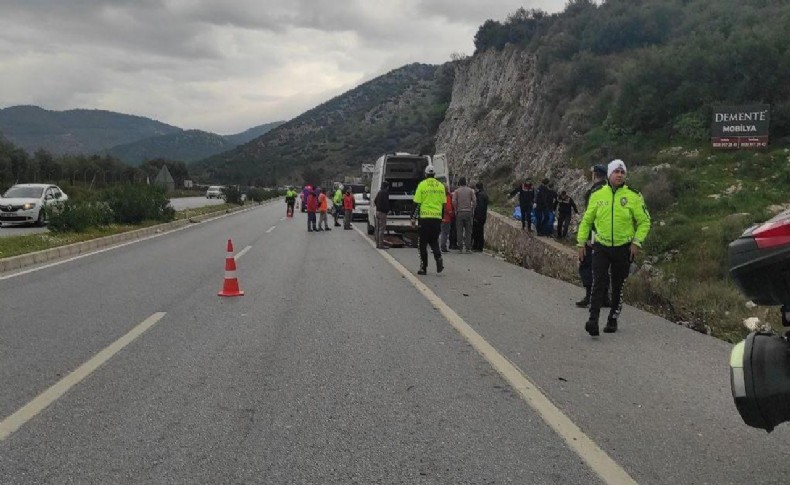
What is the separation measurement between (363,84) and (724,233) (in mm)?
183710

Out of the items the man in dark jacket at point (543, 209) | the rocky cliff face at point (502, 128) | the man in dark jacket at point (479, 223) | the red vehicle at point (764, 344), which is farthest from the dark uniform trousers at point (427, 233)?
the rocky cliff face at point (502, 128)

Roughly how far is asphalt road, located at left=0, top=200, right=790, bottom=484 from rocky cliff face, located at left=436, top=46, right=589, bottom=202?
23.2 meters

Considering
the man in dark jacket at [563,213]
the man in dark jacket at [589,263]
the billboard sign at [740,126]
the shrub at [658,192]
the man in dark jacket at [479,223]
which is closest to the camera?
the man in dark jacket at [589,263]

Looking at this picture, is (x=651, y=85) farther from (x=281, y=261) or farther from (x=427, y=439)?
(x=427, y=439)

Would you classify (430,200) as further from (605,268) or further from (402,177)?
(402,177)

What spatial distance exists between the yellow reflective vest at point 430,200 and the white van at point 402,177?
24.7ft

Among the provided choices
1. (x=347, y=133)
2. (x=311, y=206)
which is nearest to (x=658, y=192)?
(x=311, y=206)

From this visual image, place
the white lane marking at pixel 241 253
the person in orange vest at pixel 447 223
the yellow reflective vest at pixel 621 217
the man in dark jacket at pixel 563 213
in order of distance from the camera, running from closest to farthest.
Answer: the yellow reflective vest at pixel 621 217 < the white lane marking at pixel 241 253 < the person in orange vest at pixel 447 223 < the man in dark jacket at pixel 563 213

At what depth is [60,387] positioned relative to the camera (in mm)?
5188

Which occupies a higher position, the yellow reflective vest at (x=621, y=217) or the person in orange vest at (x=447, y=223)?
the yellow reflective vest at (x=621, y=217)

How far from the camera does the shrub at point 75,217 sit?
19875 mm

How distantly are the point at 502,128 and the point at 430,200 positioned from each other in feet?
141

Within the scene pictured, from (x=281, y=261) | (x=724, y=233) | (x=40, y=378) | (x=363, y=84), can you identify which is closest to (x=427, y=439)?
(x=40, y=378)

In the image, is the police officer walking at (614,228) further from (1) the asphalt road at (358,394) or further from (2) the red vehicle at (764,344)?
(2) the red vehicle at (764,344)
